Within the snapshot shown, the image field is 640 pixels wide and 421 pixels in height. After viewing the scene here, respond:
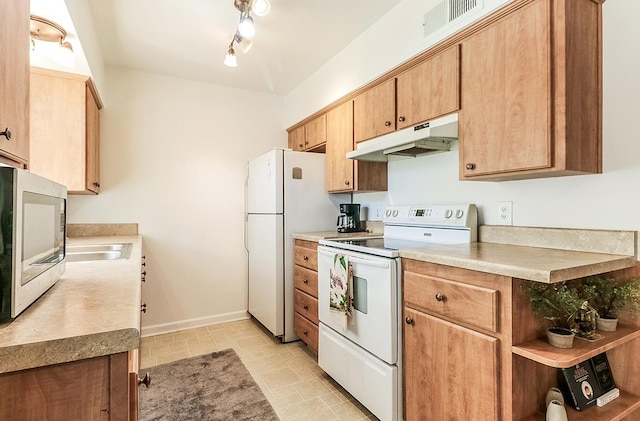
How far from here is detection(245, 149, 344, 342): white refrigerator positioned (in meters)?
2.83

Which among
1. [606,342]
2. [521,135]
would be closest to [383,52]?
[521,135]

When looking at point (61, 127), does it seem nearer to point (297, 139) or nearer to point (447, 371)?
point (297, 139)

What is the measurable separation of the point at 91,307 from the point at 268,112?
10.6 feet

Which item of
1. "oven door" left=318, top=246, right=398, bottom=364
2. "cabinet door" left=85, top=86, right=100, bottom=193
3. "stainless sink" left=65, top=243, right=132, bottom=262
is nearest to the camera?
"oven door" left=318, top=246, right=398, bottom=364

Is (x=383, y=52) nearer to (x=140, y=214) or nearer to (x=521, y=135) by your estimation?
(x=521, y=135)

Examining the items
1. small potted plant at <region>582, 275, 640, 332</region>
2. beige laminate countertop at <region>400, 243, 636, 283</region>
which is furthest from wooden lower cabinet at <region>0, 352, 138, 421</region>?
small potted plant at <region>582, 275, 640, 332</region>

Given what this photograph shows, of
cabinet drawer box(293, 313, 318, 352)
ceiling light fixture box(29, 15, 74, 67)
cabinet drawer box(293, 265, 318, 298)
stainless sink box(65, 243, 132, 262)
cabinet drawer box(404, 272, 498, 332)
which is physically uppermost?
ceiling light fixture box(29, 15, 74, 67)

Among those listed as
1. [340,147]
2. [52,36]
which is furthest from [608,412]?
[52,36]

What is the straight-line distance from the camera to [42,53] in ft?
6.72

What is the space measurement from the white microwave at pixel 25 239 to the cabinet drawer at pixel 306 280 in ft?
5.69

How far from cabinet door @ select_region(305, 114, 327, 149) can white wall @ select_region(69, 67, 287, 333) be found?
0.59 metres

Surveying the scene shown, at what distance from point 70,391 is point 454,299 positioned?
4.27 ft

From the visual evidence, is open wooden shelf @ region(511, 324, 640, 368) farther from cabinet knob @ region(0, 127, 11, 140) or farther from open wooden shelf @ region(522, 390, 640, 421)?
cabinet knob @ region(0, 127, 11, 140)

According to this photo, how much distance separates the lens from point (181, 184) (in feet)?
10.8
